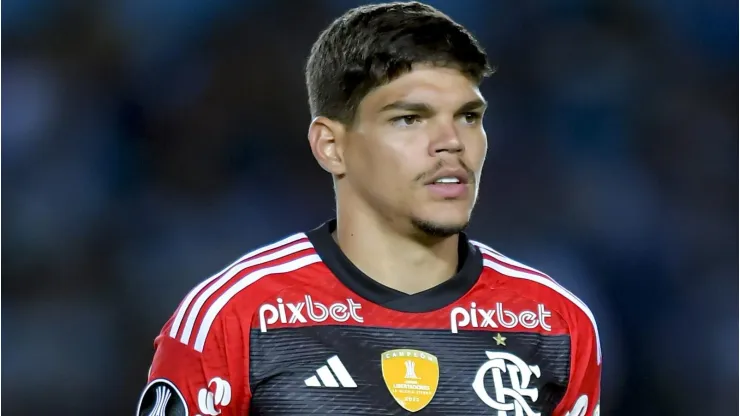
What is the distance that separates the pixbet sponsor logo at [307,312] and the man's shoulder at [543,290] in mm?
389

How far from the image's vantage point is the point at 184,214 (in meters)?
4.38

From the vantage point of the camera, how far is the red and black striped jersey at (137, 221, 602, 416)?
7.93 feet

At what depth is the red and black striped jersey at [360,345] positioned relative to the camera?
2418mm

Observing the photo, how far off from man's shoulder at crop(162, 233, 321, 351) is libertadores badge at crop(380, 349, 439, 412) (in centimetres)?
31

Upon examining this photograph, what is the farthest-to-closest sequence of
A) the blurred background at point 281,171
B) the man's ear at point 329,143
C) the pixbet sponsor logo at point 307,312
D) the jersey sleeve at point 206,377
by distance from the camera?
the blurred background at point 281,171 < the man's ear at point 329,143 < the pixbet sponsor logo at point 307,312 < the jersey sleeve at point 206,377

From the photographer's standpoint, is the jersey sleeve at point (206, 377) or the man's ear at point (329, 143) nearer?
the jersey sleeve at point (206, 377)

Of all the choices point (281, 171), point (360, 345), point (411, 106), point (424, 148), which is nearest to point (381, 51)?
point (411, 106)

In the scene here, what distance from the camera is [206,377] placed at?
2383mm

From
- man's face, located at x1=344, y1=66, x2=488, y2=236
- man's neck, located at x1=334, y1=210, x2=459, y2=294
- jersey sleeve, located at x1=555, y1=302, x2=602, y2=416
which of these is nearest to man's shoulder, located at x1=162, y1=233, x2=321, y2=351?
man's neck, located at x1=334, y1=210, x2=459, y2=294

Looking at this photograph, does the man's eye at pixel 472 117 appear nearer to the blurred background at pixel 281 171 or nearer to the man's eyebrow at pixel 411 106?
the man's eyebrow at pixel 411 106

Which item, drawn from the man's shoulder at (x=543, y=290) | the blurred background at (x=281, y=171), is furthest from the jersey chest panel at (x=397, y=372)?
the blurred background at (x=281, y=171)
